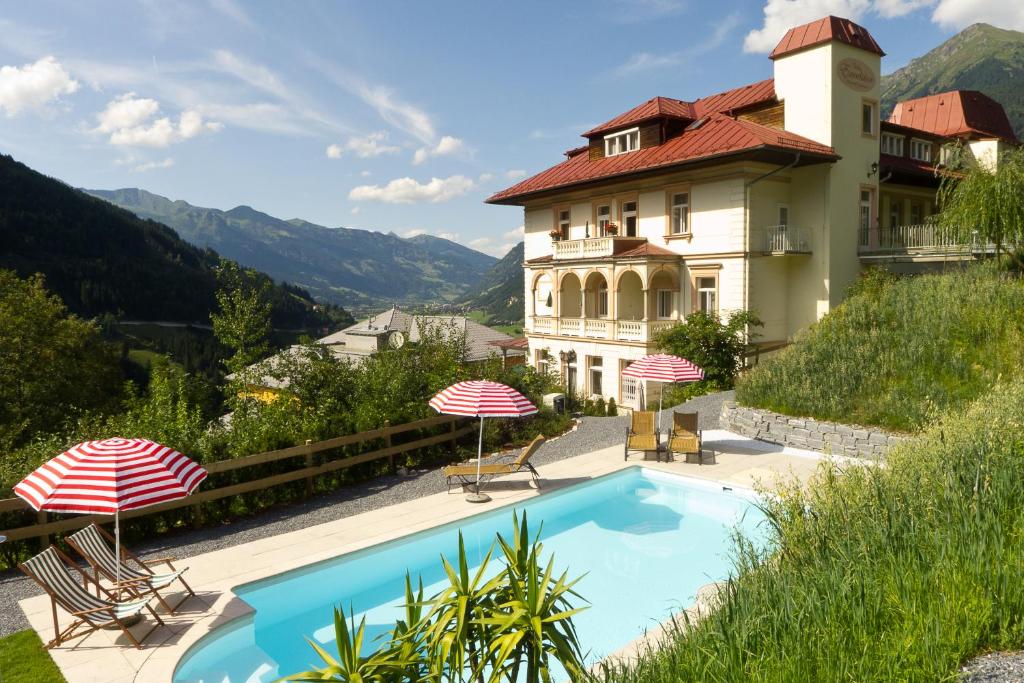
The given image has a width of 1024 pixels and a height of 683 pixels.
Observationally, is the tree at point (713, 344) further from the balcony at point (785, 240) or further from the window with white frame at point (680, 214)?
the window with white frame at point (680, 214)

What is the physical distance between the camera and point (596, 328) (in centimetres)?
2834

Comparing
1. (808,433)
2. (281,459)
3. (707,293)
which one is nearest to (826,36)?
(707,293)

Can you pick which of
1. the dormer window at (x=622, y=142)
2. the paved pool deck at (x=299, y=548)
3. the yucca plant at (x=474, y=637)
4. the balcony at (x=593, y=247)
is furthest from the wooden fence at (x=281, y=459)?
the dormer window at (x=622, y=142)

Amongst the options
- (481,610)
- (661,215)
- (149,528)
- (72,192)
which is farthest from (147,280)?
(481,610)

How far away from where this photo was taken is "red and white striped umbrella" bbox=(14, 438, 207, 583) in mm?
6633

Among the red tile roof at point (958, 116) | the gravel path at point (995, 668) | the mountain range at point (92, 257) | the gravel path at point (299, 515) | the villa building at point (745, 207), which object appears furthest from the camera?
the mountain range at point (92, 257)

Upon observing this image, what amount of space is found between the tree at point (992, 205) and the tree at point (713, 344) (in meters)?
6.92

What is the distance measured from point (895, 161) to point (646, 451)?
2368 cm

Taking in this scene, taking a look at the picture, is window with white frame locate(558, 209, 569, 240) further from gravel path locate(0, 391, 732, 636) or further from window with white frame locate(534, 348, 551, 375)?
gravel path locate(0, 391, 732, 636)

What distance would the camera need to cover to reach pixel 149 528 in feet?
32.6

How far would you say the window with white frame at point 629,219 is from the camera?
93.5ft

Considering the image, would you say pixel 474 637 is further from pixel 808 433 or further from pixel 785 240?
pixel 785 240

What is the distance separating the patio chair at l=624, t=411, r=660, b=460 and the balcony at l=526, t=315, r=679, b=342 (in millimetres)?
11384

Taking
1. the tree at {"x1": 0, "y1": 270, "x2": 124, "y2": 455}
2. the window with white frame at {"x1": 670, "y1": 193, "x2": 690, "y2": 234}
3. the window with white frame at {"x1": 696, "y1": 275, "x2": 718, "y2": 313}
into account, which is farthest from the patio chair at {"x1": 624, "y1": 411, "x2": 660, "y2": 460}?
the tree at {"x1": 0, "y1": 270, "x2": 124, "y2": 455}
